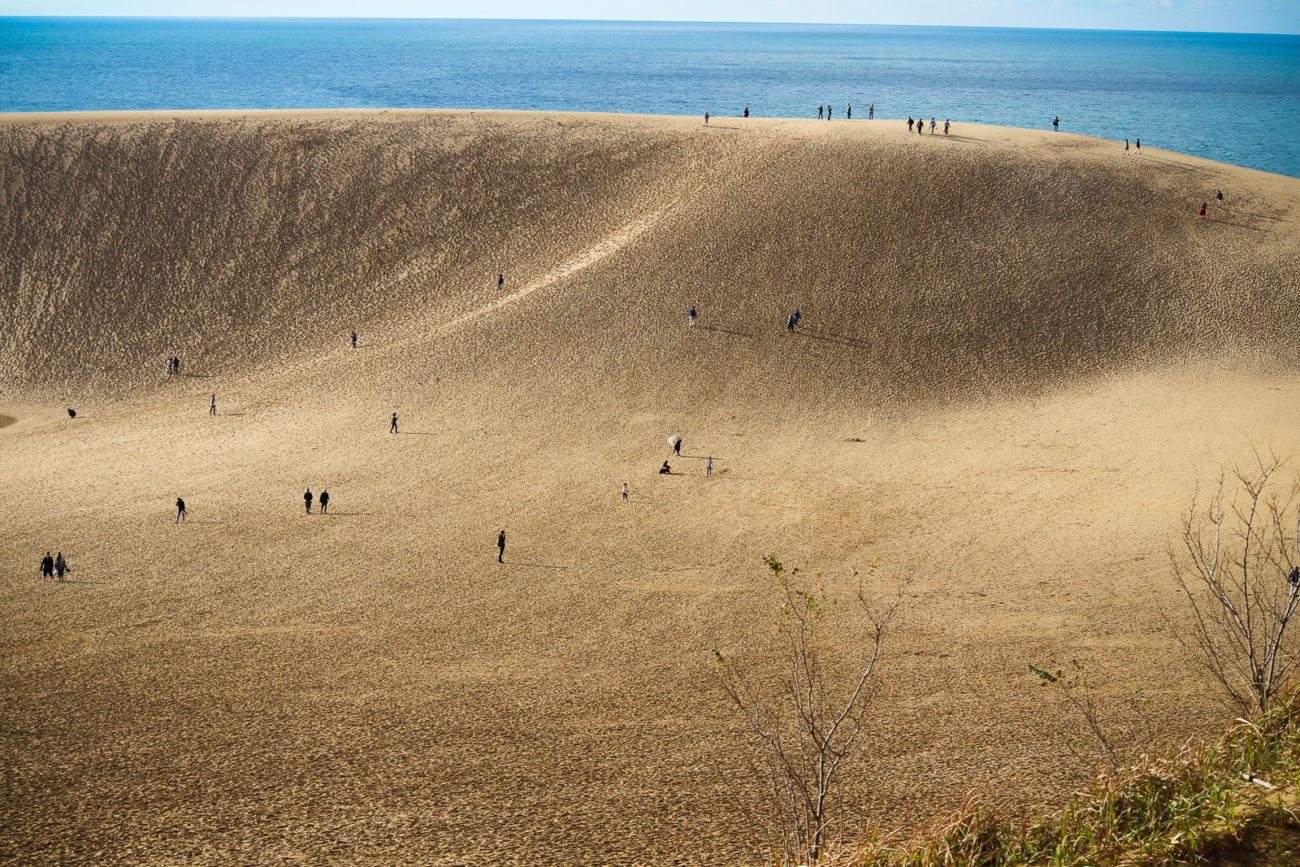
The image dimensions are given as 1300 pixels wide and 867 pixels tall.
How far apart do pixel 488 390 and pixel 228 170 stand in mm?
29336

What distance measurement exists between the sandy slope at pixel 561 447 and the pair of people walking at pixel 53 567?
20.3 inches

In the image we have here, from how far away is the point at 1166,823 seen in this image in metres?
10.0

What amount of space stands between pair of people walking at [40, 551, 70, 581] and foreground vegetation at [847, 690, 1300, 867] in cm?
2394

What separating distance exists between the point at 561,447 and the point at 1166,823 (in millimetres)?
27563

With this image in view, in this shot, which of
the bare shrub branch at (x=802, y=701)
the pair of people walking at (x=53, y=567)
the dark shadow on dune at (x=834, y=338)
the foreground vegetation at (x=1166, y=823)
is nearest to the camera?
the foreground vegetation at (x=1166, y=823)

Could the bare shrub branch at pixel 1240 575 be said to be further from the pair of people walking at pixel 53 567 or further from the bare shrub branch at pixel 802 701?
the pair of people walking at pixel 53 567

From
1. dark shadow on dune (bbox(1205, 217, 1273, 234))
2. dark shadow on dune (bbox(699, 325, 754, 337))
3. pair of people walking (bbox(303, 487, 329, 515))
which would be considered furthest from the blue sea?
pair of people walking (bbox(303, 487, 329, 515))

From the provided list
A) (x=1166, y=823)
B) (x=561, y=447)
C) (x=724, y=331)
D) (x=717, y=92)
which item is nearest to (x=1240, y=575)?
(x=1166, y=823)

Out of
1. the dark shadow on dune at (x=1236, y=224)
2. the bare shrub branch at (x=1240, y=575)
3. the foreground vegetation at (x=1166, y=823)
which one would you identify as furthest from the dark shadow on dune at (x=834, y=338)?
the foreground vegetation at (x=1166, y=823)

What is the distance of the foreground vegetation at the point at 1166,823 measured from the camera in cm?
934

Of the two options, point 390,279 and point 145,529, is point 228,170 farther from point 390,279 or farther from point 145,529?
point 145,529

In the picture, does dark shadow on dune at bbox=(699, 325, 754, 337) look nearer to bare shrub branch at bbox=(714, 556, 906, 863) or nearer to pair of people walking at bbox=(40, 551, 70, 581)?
bare shrub branch at bbox=(714, 556, 906, 863)

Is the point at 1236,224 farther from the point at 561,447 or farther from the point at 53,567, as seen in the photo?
the point at 53,567

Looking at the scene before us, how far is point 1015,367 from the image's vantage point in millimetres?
40188
